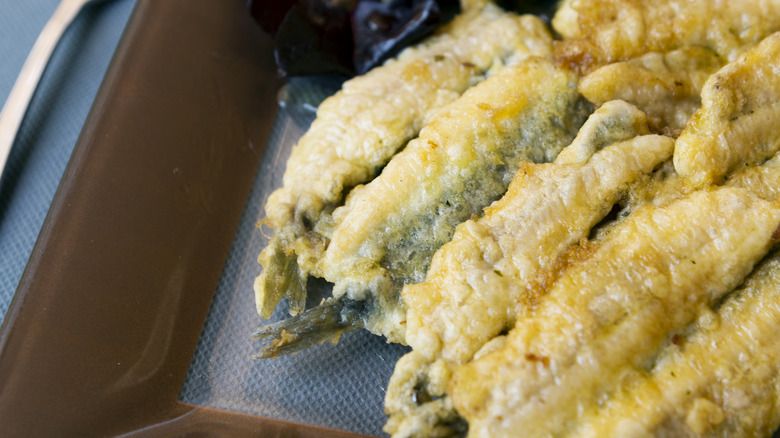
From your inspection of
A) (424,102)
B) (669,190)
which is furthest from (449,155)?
(669,190)

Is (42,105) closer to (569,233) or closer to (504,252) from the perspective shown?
(504,252)

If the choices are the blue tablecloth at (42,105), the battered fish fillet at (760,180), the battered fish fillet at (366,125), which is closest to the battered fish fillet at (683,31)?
the battered fish fillet at (366,125)

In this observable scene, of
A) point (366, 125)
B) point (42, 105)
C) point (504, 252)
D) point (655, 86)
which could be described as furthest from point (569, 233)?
point (42, 105)

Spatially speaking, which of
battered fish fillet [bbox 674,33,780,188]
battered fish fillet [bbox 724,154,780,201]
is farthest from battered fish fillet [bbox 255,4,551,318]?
battered fish fillet [bbox 724,154,780,201]

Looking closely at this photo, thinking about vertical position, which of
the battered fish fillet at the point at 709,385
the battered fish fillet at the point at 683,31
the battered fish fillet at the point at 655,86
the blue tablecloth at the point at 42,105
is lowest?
the blue tablecloth at the point at 42,105

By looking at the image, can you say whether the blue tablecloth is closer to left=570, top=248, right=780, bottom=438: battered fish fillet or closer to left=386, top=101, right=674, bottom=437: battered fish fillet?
left=386, top=101, right=674, bottom=437: battered fish fillet

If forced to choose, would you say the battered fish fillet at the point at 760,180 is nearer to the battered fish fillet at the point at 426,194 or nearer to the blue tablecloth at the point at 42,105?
the battered fish fillet at the point at 426,194

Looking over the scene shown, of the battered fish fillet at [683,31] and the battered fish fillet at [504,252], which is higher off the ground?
the battered fish fillet at [683,31]
